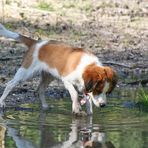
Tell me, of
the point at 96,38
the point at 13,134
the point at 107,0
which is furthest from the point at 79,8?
the point at 13,134

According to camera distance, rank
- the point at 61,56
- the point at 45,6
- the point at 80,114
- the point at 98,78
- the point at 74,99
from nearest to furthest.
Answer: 1. the point at 98,78
2. the point at 80,114
3. the point at 74,99
4. the point at 61,56
5. the point at 45,6

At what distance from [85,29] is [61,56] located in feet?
20.3

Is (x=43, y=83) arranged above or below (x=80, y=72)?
below

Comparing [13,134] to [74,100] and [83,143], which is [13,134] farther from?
[74,100]

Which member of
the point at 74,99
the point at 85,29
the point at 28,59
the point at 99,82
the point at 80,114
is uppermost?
the point at 85,29

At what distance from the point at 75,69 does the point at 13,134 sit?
206cm

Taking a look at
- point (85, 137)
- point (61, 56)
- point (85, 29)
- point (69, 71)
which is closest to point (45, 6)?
point (85, 29)

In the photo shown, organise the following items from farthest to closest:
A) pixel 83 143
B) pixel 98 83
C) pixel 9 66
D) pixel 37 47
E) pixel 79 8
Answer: pixel 79 8 < pixel 9 66 < pixel 37 47 < pixel 98 83 < pixel 83 143

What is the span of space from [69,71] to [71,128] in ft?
5.46

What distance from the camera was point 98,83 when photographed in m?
9.14

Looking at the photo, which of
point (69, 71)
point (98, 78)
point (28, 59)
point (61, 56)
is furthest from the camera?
point (28, 59)

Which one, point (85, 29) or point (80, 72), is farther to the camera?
point (85, 29)

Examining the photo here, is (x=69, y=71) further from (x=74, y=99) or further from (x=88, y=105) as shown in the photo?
(x=88, y=105)

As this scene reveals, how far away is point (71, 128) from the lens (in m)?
8.31
